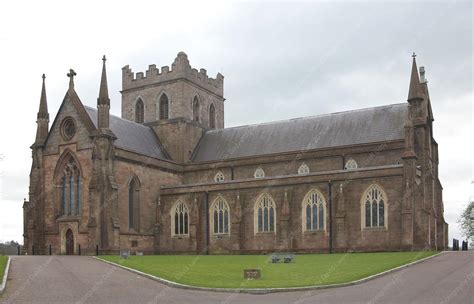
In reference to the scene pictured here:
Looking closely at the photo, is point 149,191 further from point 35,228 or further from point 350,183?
point 350,183

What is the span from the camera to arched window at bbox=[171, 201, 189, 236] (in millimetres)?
55438

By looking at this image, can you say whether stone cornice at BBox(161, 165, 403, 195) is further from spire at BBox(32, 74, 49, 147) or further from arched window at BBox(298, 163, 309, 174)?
spire at BBox(32, 74, 49, 147)

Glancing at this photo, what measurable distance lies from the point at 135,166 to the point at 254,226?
487 inches

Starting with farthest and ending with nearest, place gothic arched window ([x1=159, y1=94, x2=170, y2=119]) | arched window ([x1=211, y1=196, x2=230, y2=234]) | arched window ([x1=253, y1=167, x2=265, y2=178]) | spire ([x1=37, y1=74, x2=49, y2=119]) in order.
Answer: gothic arched window ([x1=159, y1=94, x2=170, y2=119])
arched window ([x1=253, y1=167, x2=265, y2=178])
spire ([x1=37, y1=74, x2=49, y2=119])
arched window ([x1=211, y1=196, x2=230, y2=234])

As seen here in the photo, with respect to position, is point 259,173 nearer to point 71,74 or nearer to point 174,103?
point 174,103

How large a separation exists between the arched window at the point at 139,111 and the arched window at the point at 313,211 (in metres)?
26.3

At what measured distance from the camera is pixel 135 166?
181 ft

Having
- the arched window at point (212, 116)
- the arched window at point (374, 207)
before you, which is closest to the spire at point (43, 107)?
the arched window at point (212, 116)

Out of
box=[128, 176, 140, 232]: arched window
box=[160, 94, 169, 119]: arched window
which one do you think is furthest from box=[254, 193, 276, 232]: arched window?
box=[160, 94, 169, 119]: arched window

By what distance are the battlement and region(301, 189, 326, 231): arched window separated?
77.9 feet

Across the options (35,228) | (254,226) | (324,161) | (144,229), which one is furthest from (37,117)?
(324,161)

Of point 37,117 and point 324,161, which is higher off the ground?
point 37,117

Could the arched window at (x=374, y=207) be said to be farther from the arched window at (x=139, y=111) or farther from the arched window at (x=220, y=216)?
the arched window at (x=139, y=111)

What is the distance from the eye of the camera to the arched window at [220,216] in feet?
173
